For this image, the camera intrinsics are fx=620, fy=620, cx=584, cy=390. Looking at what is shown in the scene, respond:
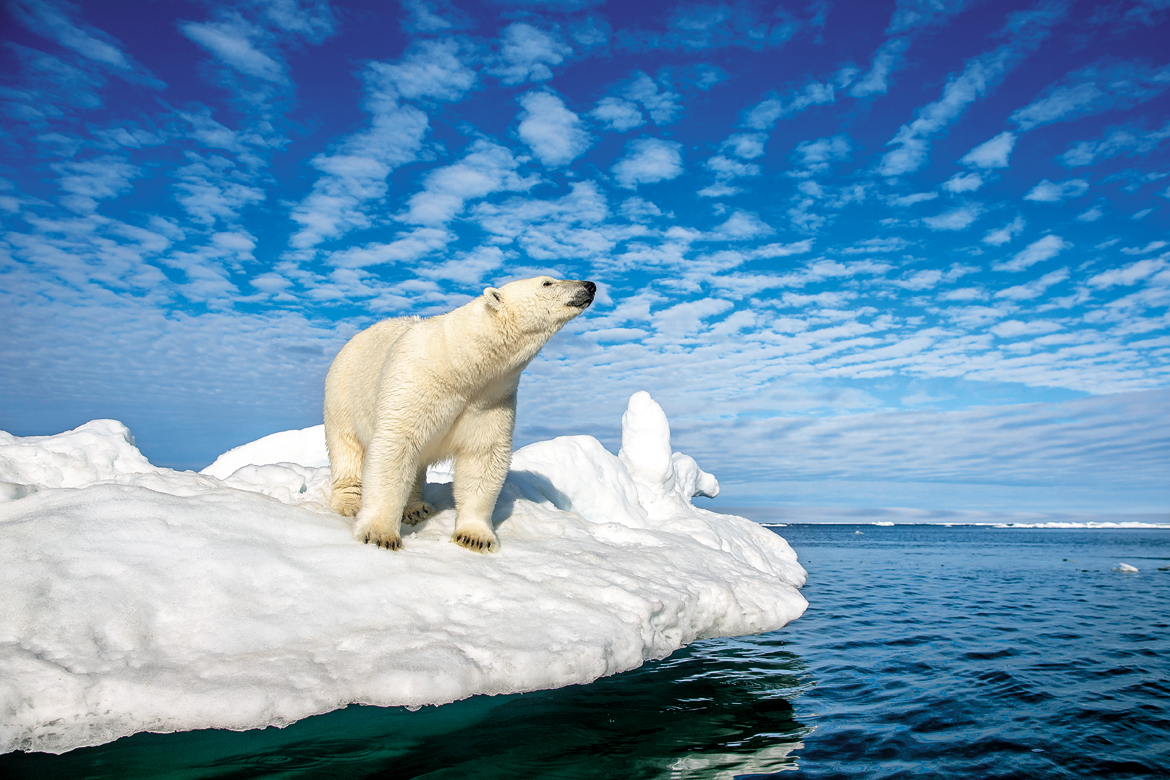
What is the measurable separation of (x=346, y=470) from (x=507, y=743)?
10.5 ft

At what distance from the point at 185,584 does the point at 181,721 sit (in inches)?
39.5

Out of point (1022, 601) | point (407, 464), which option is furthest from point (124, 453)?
point (1022, 601)

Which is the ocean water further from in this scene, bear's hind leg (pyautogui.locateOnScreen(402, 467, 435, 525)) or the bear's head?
the bear's head

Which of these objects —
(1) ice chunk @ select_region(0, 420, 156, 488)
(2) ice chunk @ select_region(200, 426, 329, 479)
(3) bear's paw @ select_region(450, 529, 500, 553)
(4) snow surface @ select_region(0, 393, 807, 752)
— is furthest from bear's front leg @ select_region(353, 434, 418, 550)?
(2) ice chunk @ select_region(200, 426, 329, 479)

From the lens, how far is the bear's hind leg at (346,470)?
→ 5.67 metres

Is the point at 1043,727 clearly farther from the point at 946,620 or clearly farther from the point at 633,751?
the point at 946,620

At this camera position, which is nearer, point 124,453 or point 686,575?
point 686,575

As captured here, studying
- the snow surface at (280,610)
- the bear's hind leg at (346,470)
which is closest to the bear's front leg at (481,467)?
the snow surface at (280,610)

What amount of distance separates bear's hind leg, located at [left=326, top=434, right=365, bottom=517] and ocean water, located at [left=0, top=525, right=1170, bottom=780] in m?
2.46

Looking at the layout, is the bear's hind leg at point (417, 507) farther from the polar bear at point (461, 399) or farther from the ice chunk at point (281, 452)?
the ice chunk at point (281, 452)

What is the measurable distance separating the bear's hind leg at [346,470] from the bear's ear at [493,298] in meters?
2.20

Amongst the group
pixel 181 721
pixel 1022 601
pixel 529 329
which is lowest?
pixel 1022 601

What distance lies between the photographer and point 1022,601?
38.1 ft

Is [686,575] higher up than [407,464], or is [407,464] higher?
[407,464]
